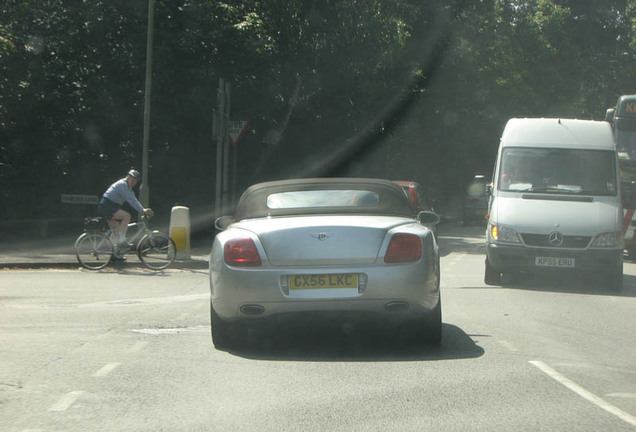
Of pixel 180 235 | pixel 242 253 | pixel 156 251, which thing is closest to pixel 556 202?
pixel 156 251

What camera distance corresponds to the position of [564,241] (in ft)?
45.3

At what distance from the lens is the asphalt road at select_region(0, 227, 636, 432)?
5430 mm

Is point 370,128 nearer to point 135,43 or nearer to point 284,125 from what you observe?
point 284,125

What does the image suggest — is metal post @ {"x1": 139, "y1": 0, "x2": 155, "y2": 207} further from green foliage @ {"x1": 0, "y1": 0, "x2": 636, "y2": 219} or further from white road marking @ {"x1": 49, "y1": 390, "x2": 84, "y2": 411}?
white road marking @ {"x1": 49, "y1": 390, "x2": 84, "y2": 411}

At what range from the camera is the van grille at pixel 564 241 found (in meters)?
13.8

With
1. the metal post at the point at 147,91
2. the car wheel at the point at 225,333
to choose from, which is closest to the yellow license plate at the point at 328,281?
the car wheel at the point at 225,333

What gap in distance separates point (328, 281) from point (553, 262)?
7.18m

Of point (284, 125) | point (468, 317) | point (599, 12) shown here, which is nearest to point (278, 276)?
point (468, 317)

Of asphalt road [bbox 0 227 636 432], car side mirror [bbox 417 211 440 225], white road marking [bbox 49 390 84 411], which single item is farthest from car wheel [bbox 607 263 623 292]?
white road marking [bbox 49 390 84 411]

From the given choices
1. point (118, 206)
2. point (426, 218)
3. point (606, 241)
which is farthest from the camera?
point (118, 206)

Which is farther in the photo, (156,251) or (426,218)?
(156,251)

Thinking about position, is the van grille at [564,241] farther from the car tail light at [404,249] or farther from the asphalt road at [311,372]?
the car tail light at [404,249]

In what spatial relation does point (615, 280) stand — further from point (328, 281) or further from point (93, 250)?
point (93, 250)

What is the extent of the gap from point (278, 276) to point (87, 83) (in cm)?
1737
